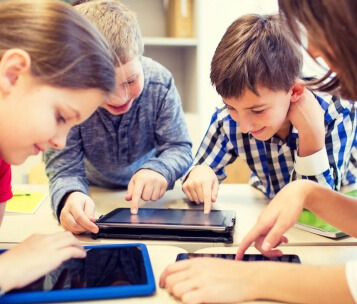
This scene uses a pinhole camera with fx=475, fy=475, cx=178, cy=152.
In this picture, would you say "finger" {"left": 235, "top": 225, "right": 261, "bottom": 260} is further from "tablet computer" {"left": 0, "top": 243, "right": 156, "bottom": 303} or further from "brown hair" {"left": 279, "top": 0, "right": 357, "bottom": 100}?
"brown hair" {"left": 279, "top": 0, "right": 357, "bottom": 100}

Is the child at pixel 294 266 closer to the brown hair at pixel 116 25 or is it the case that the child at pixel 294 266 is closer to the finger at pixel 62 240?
the finger at pixel 62 240

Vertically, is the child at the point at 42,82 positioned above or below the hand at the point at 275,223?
above

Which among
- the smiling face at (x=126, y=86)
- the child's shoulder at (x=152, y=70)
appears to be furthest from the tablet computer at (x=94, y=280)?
the child's shoulder at (x=152, y=70)

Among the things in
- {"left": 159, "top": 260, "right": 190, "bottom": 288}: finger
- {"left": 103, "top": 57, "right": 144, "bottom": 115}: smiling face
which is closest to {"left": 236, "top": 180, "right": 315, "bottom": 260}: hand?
{"left": 159, "top": 260, "right": 190, "bottom": 288}: finger

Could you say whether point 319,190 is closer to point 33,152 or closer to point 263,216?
point 263,216

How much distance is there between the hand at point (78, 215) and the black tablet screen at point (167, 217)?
0.11 ft

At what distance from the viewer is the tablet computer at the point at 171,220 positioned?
34.7 inches

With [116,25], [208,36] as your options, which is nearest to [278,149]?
[116,25]

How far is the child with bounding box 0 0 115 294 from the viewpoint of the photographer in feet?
2.24

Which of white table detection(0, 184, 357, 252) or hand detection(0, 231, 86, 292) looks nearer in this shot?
hand detection(0, 231, 86, 292)

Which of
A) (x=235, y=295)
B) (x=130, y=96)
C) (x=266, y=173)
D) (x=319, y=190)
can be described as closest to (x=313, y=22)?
(x=319, y=190)

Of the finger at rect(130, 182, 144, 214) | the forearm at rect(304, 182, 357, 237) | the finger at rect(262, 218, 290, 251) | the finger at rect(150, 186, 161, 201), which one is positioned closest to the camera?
the finger at rect(262, 218, 290, 251)

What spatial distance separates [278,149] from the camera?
128 cm

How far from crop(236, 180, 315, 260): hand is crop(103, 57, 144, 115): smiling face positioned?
469 mm
